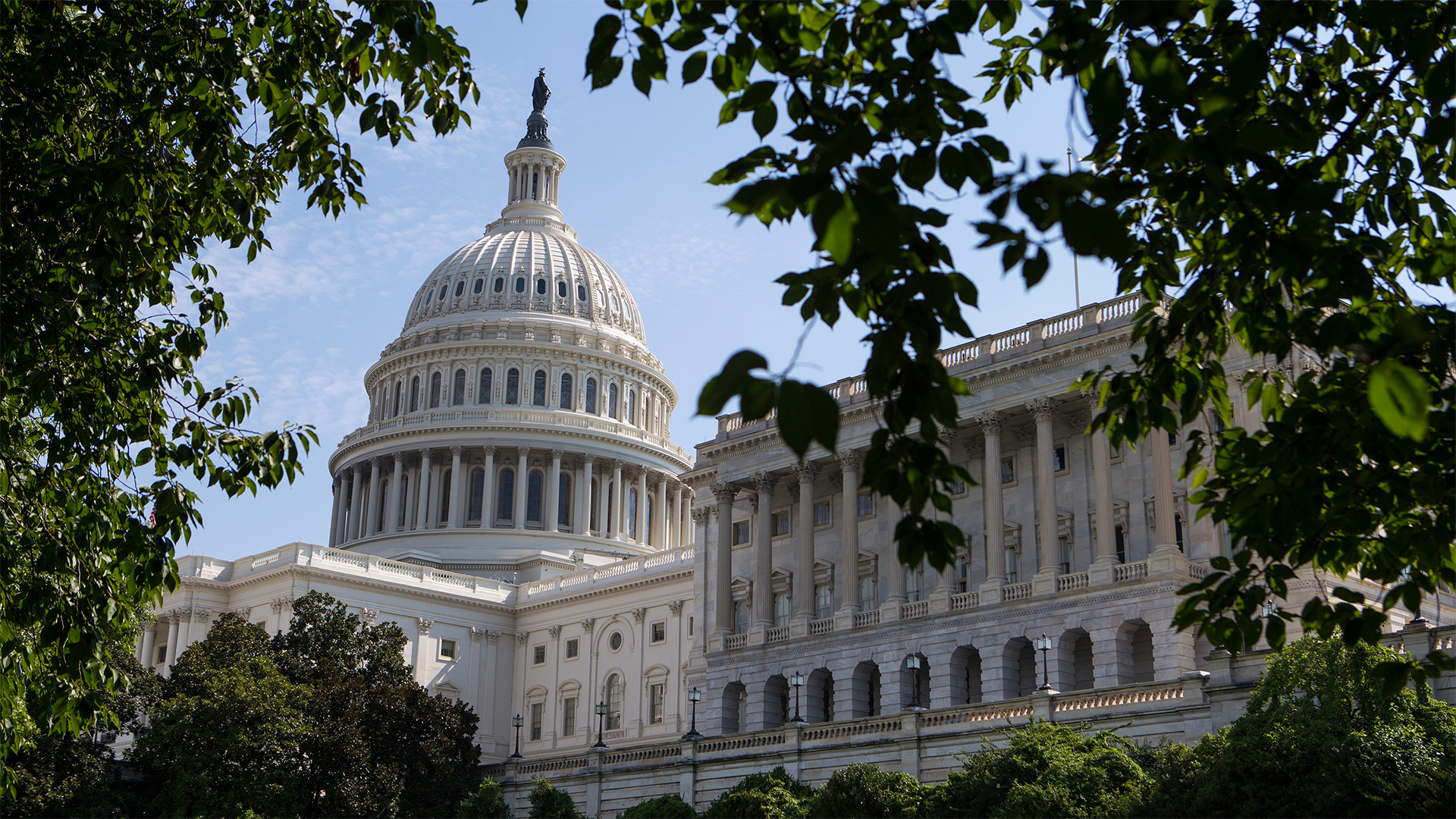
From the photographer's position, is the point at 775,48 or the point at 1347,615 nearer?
the point at 775,48

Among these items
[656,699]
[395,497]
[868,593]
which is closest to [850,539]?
[868,593]

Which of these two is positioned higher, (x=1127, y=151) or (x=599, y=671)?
(x=599, y=671)

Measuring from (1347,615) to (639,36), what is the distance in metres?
6.06

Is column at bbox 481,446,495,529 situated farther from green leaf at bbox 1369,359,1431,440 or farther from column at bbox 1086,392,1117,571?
green leaf at bbox 1369,359,1431,440

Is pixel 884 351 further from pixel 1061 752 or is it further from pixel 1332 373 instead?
pixel 1061 752

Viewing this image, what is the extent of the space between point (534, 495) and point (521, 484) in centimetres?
288

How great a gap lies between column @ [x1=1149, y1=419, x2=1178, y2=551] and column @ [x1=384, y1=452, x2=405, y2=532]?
69995 mm

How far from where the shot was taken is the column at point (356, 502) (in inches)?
4542

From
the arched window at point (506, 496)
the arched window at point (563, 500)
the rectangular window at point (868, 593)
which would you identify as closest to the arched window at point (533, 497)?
the arched window at point (506, 496)

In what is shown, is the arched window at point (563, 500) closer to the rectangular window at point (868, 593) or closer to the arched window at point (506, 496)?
the arched window at point (506, 496)

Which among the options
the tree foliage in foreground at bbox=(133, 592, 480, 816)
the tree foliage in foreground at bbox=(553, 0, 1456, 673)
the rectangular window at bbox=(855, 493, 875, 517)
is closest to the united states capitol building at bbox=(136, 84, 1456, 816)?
the rectangular window at bbox=(855, 493, 875, 517)

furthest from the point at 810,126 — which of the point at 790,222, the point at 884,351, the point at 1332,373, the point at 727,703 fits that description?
the point at 727,703

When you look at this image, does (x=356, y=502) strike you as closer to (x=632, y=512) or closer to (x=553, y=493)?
(x=553, y=493)

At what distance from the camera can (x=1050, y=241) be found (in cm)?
734
